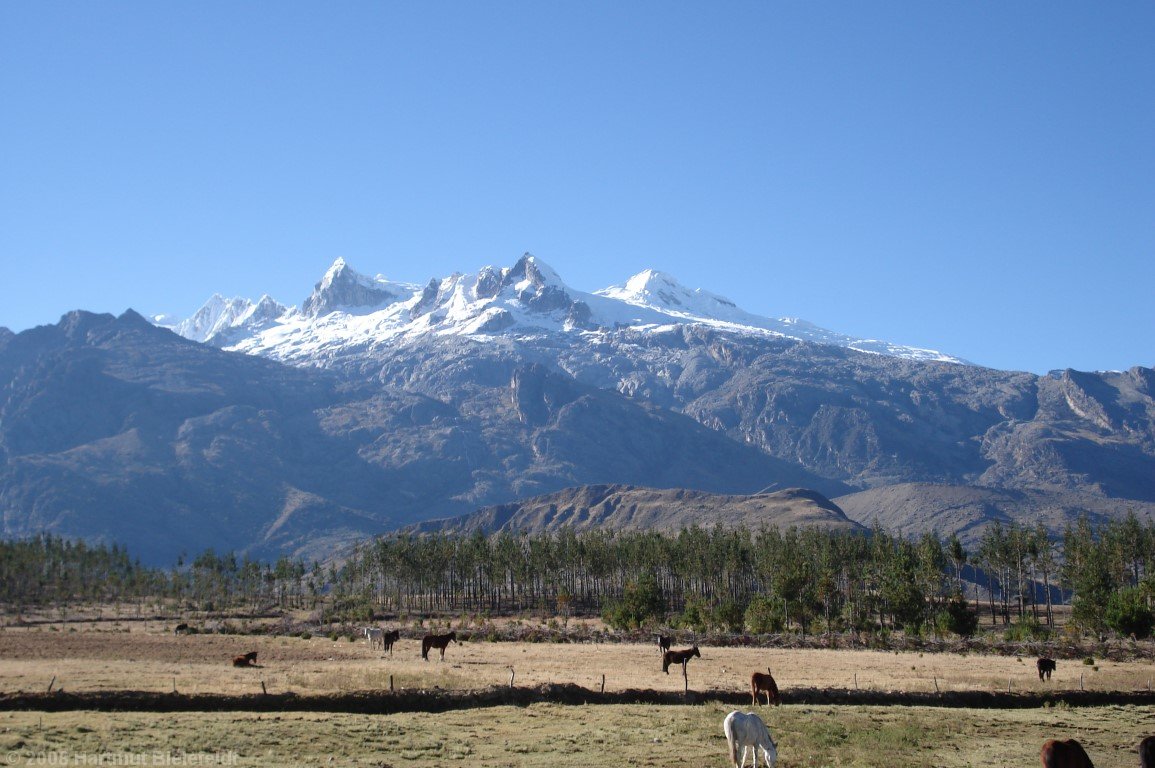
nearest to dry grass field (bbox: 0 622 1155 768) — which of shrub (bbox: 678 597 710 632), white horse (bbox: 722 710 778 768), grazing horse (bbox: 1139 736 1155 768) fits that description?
white horse (bbox: 722 710 778 768)

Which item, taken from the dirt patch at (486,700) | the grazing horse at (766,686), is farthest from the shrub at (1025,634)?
the grazing horse at (766,686)

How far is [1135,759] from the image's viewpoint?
128 feet

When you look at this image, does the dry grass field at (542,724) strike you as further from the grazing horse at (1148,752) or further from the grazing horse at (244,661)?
the grazing horse at (1148,752)

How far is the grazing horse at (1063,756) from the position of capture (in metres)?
29.9

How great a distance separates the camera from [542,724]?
145 ft

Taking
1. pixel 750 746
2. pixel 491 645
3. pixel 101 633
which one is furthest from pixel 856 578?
pixel 750 746

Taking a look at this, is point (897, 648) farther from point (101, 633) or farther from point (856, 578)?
point (101, 633)

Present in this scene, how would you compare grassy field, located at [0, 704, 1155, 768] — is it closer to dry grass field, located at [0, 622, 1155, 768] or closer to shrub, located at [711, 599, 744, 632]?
dry grass field, located at [0, 622, 1155, 768]

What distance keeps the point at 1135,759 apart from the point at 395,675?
3815cm

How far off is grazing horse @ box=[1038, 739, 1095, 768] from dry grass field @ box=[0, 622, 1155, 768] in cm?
681

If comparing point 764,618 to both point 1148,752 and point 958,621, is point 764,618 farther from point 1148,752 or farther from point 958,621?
point 1148,752

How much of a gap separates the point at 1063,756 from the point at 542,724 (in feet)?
71.5

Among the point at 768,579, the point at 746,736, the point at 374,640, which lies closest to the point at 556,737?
the point at 746,736

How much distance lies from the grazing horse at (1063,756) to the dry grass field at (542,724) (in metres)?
6.81
